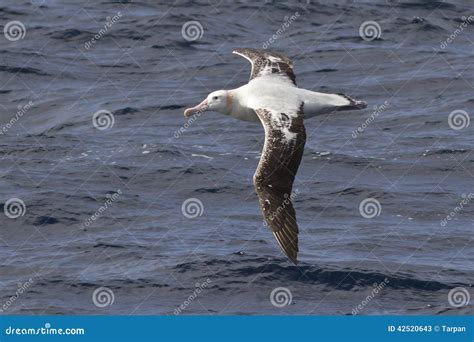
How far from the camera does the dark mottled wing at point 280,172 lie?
1922 centimetres

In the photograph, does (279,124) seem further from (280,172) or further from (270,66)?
(270,66)

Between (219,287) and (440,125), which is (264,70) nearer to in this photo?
(219,287)

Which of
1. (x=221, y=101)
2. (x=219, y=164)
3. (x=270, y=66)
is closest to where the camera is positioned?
(x=221, y=101)

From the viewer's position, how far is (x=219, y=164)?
31047 millimetres

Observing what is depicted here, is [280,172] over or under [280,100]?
under

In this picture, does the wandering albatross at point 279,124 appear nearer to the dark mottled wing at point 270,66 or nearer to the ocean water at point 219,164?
the dark mottled wing at point 270,66

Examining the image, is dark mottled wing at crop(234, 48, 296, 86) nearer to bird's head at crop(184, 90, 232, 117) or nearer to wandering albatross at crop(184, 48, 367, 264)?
wandering albatross at crop(184, 48, 367, 264)

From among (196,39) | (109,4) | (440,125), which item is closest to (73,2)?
(109,4)

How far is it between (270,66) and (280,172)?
4.65 metres

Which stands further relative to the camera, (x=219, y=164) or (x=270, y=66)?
(x=219, y=164)

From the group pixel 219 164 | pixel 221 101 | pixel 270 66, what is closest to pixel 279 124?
pixel 221 101

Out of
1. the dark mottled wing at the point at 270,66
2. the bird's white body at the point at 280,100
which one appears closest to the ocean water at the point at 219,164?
the dark mottled wing at the point at 270,66

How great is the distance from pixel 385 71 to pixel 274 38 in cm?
456

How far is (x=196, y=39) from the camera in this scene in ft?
140
